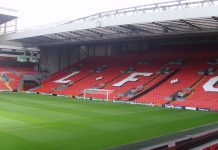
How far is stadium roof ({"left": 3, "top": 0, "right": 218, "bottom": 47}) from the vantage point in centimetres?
2452

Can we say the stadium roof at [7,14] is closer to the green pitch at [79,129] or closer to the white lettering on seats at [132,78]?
the white lettering on seats at [132,78]

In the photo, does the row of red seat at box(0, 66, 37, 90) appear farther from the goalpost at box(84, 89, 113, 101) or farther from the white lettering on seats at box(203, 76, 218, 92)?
the white lettering on seats at box(203, 76, 218, 92)

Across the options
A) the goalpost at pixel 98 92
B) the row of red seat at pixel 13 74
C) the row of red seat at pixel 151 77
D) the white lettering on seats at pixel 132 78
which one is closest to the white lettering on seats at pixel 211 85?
the row of red seat at pixel 151 77

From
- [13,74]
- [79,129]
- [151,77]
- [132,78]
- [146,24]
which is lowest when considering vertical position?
[79,129]

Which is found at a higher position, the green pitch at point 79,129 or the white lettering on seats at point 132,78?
the white lettering on seats at point 132,78

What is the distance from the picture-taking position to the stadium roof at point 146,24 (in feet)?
80.4

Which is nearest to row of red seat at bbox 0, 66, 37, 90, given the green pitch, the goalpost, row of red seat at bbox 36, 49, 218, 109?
row of red seat at bbox 36, 49, 218, 109

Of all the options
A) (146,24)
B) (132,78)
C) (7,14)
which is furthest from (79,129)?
(7,14)

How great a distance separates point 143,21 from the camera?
26.8 metres

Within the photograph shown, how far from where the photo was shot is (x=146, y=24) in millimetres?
28594

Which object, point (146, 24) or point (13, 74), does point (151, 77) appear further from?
point (13, 74)

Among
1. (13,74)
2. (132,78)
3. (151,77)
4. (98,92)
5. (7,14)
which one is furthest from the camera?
(13,74)

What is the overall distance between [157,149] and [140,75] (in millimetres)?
27887

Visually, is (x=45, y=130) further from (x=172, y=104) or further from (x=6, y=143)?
(x=172, y=104)
